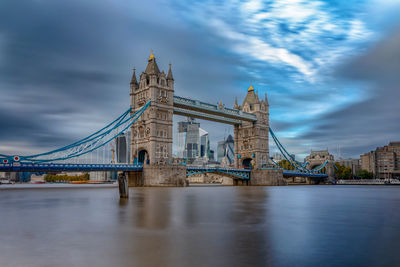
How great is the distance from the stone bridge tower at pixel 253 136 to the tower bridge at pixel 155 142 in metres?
0.20

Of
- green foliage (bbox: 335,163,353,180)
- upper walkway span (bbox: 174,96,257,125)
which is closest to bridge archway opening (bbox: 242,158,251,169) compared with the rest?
upper walkway span (bbox: 174,96,257,125)

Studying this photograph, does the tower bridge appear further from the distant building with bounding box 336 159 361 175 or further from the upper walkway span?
the distant building with bounding box 336 159 361 175

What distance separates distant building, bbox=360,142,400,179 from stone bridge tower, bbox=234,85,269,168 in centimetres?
6544

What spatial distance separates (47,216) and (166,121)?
37.2 metres

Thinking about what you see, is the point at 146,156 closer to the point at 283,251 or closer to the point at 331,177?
the point at 283,251

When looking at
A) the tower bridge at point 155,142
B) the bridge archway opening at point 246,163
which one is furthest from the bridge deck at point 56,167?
the bridge archway opening at point 246,163

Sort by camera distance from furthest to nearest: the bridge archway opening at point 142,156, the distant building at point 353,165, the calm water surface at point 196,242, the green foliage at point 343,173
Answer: the distant building at point 353,165
the green foliage at point 343,173
the bridge archway opening at point 142,156
the calm water surface at point 196,242

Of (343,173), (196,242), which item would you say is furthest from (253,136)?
(196,242)

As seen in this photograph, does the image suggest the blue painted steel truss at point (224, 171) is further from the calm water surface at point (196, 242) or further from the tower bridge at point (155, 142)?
the calm water surface at point (196, 242)

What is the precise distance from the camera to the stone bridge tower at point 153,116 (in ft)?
156

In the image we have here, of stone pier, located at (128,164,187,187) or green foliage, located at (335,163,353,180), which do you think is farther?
green foliage, located at (335,163,353,180)

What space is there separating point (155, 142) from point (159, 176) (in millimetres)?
5762

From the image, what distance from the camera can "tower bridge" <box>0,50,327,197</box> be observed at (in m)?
40.8

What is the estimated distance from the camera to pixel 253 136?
66500 mm
